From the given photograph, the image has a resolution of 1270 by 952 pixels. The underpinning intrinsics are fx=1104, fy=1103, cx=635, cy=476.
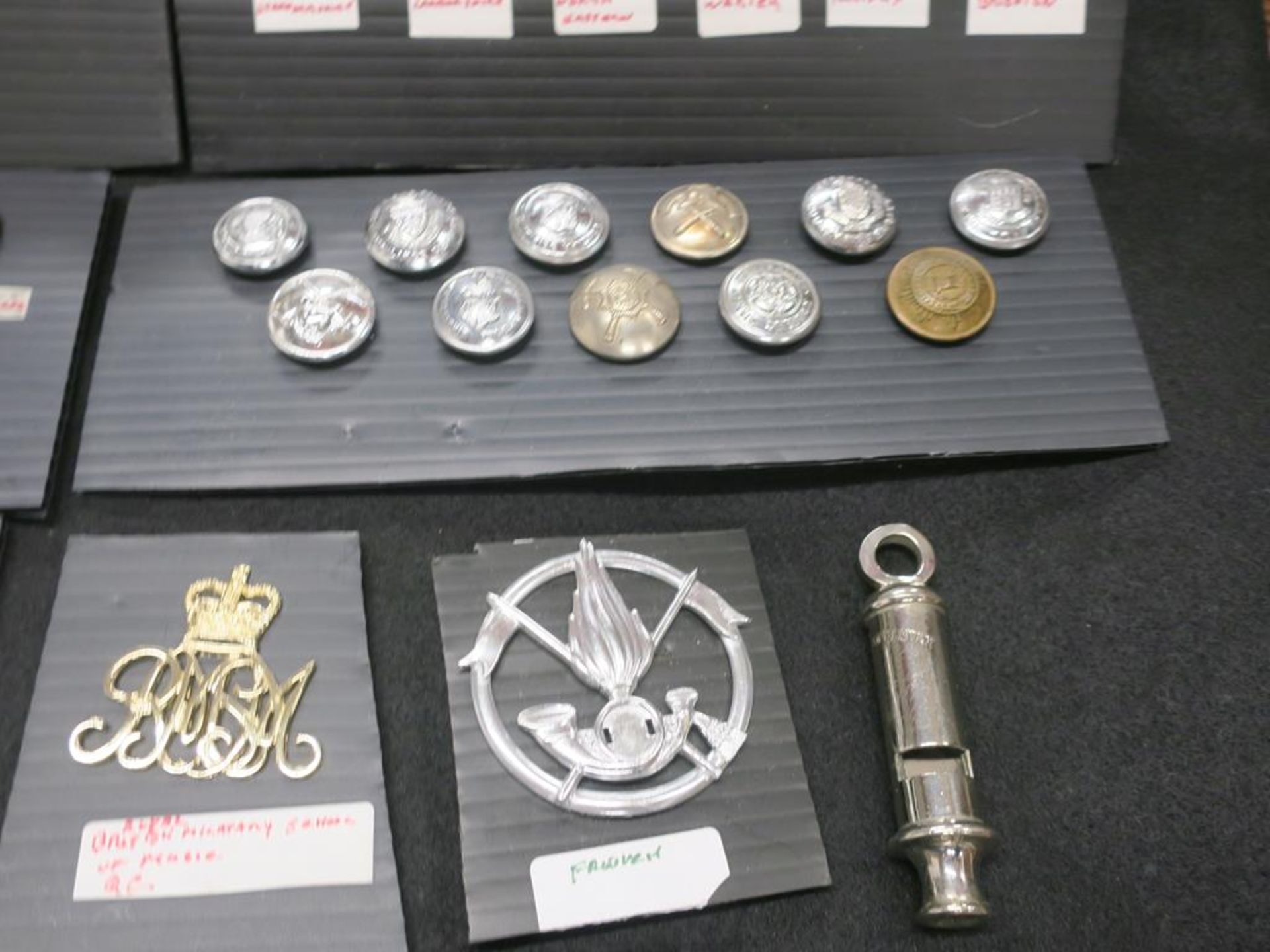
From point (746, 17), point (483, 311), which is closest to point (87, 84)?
point (483, 311)

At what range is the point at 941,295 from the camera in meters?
1.31

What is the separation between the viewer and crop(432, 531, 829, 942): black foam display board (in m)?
1.03

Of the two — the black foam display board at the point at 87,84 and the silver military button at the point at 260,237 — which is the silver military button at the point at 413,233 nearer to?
the silver military button at the point at 260,237

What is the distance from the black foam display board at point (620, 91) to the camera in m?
1.37

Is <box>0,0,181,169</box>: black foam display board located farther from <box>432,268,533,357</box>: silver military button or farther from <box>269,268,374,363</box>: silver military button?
<box>432,268,533,357</box>: silver military button

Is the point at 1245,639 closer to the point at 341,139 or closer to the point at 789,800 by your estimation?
the point at 789,800

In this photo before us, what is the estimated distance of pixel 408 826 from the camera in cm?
107

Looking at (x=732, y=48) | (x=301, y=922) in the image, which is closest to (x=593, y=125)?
(x=732, y=48)

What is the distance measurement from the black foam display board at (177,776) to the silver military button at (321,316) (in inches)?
8.5

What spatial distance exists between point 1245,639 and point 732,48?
0.93 m

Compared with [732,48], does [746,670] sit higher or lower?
lower

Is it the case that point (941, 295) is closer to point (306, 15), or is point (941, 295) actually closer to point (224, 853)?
point (306, 15)

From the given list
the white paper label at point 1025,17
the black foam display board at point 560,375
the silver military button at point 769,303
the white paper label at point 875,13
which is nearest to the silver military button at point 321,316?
the black foam display board at point 560,375

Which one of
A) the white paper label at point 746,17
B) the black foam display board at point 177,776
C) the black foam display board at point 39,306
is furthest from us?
the white paper label at point 746,17
